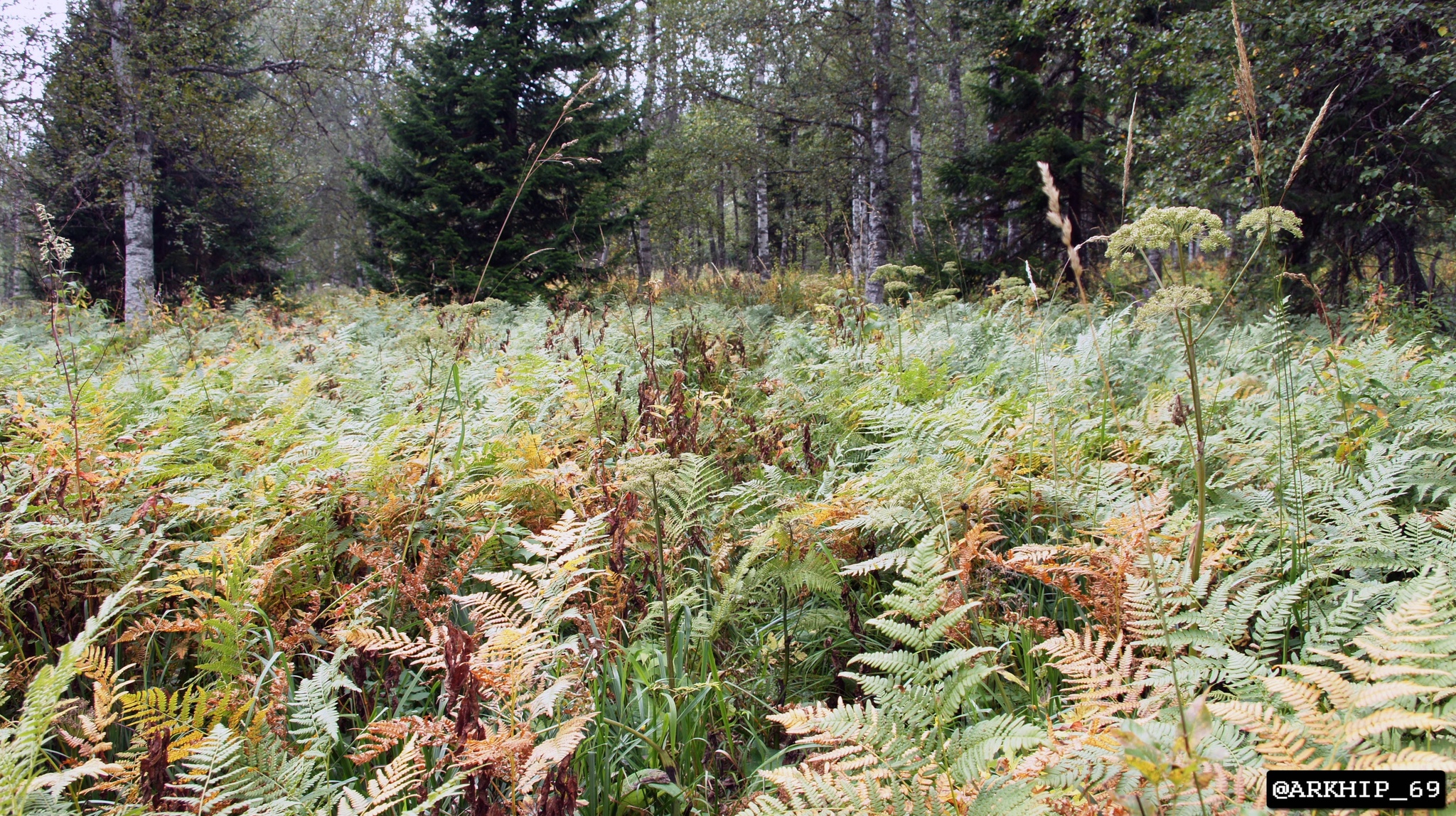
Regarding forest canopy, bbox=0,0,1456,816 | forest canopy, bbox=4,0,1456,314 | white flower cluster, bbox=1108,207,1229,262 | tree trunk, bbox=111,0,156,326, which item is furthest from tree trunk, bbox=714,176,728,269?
white flower cluster, bbox=1108,207,1229,262

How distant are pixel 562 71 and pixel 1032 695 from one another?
42.5ft

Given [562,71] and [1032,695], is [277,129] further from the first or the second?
[1032,695]

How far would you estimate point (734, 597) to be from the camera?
6.35 ft

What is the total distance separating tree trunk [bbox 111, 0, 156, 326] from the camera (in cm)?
961

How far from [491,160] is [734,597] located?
1118 centimetres

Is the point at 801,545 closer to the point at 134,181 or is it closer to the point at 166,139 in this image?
the point at 134,181

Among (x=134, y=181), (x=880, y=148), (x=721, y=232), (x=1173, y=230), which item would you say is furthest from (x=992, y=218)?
(x=721, y=232)

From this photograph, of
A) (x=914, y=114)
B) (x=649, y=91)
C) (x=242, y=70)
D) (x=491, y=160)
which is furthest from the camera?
(x=649, y=91)

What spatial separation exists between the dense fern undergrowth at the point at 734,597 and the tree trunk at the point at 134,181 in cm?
837

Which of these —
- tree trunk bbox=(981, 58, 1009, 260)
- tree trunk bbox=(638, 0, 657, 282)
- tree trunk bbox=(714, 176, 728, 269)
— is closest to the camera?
tree trunk bbox=(981, 58, 1009, 260)

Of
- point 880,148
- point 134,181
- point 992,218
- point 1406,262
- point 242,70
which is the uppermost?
point 242,70

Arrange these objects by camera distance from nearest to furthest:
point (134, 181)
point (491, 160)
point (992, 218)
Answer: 1. point (134, 181)
2. point (992, 218)
3. point (491, 160)

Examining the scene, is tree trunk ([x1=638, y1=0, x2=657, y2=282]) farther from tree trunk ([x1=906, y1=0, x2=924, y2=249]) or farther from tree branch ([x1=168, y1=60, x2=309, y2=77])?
tree branch ([x1=168, y1=60, x2=309, y2=77])

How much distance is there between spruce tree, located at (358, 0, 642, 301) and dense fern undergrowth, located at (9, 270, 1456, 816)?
304 inches
